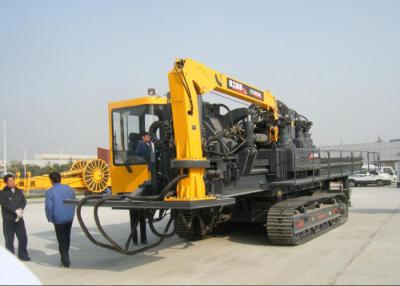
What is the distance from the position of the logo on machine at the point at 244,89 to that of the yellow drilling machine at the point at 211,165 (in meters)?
0.03

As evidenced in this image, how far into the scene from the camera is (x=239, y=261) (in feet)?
25.8

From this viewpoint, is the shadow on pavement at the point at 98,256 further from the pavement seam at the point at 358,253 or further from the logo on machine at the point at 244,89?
the logo on machine at the point at 244,89

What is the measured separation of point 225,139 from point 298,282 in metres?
3.07

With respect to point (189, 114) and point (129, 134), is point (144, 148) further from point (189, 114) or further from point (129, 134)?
point (189, 114)

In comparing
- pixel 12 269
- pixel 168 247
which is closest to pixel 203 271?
pixel 168 247

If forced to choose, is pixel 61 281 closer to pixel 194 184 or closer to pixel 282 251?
pixel 194 184

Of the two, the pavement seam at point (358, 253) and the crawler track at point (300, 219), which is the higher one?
the crawler track at point (300, 219)

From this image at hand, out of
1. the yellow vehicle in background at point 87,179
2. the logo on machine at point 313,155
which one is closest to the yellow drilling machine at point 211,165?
the logo on machine at point 313,155

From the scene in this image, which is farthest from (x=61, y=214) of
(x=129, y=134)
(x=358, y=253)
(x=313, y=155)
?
(x=313, y=155)

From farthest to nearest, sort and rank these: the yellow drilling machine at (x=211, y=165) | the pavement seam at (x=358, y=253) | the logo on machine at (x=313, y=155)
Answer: the logo on machine at (x=313, y=155), the yellow drilling machine at (x=211, y=165), the pavement seam at (x=358, y=253)

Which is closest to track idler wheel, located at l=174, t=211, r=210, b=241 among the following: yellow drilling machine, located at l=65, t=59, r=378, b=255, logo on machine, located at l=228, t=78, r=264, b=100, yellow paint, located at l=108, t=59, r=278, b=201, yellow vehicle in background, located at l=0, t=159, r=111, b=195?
yellow drilling machine, located at l=65, t=59, r=378, b=255

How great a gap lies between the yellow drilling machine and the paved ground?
0.40 meters

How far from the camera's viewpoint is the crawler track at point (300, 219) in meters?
8.93

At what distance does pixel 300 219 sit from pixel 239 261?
1991 millimetres
